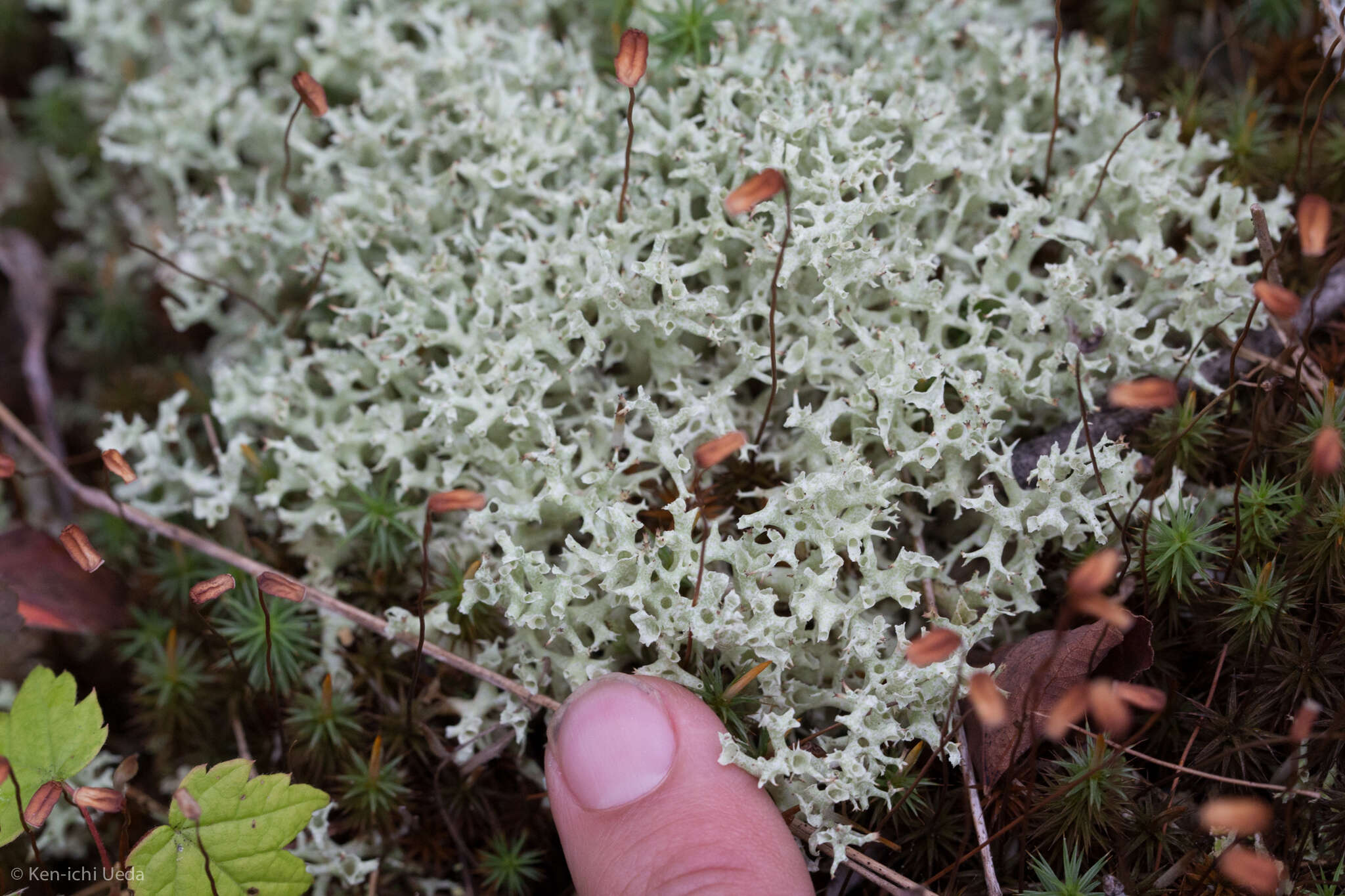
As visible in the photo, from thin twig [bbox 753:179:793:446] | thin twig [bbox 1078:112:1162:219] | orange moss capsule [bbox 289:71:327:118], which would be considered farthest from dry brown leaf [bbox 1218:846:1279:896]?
orange moss capsule [bbox 289:71:327:118]

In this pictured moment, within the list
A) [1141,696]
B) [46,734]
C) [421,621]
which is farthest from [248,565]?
[1141,696]

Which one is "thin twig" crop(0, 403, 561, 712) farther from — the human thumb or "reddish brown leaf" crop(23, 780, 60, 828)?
"reddish brown leaf" crop(23, 780, 60, 828)

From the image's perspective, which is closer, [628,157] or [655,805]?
[655,805]

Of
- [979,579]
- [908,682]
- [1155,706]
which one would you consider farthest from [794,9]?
[1155,706]

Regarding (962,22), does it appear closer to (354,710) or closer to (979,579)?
(979,579)

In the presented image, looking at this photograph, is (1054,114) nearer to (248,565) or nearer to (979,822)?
(979,822)

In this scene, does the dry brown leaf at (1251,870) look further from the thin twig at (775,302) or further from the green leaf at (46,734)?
the green leaf at (46,734)
